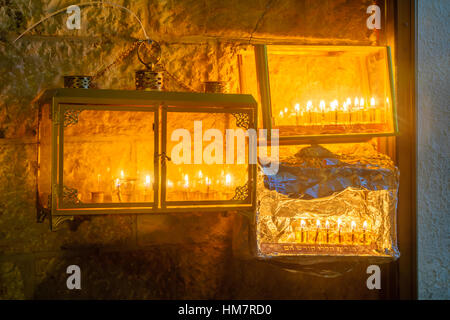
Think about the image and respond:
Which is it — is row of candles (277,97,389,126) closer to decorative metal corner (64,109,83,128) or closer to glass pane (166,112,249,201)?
glass pane (166,112,249,201)

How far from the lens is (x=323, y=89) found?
2068mm

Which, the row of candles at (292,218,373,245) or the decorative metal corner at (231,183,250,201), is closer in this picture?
the decorative metal corner at (231,183,250,201)

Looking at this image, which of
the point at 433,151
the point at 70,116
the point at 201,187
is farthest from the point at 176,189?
the point at 433,151

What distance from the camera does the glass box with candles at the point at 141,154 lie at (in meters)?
Answer: 1.51

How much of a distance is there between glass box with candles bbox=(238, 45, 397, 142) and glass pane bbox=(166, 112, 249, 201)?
0.19m

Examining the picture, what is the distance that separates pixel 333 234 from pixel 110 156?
1118 mm

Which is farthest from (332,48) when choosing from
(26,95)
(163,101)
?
(26,95)

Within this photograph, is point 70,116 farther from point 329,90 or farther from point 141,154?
point 329,90

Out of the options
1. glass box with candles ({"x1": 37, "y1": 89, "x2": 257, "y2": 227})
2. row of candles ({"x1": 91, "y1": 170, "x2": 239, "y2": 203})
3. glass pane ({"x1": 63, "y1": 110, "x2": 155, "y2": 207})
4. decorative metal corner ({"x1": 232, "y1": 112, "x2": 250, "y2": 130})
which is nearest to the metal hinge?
glass box with candles ({"x1": 37, "y1": 89, "x2": 257, "y2": 227})

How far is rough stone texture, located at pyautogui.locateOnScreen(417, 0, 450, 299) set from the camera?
6.68 ft

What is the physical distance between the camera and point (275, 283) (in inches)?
78.8

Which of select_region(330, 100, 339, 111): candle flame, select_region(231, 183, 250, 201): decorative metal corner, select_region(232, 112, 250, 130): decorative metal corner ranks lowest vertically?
select_region(231, 183, 250, 201): decorative metal corner

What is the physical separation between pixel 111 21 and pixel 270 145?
0.99 meters

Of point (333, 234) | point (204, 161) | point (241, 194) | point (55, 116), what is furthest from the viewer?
point (333, 234)
